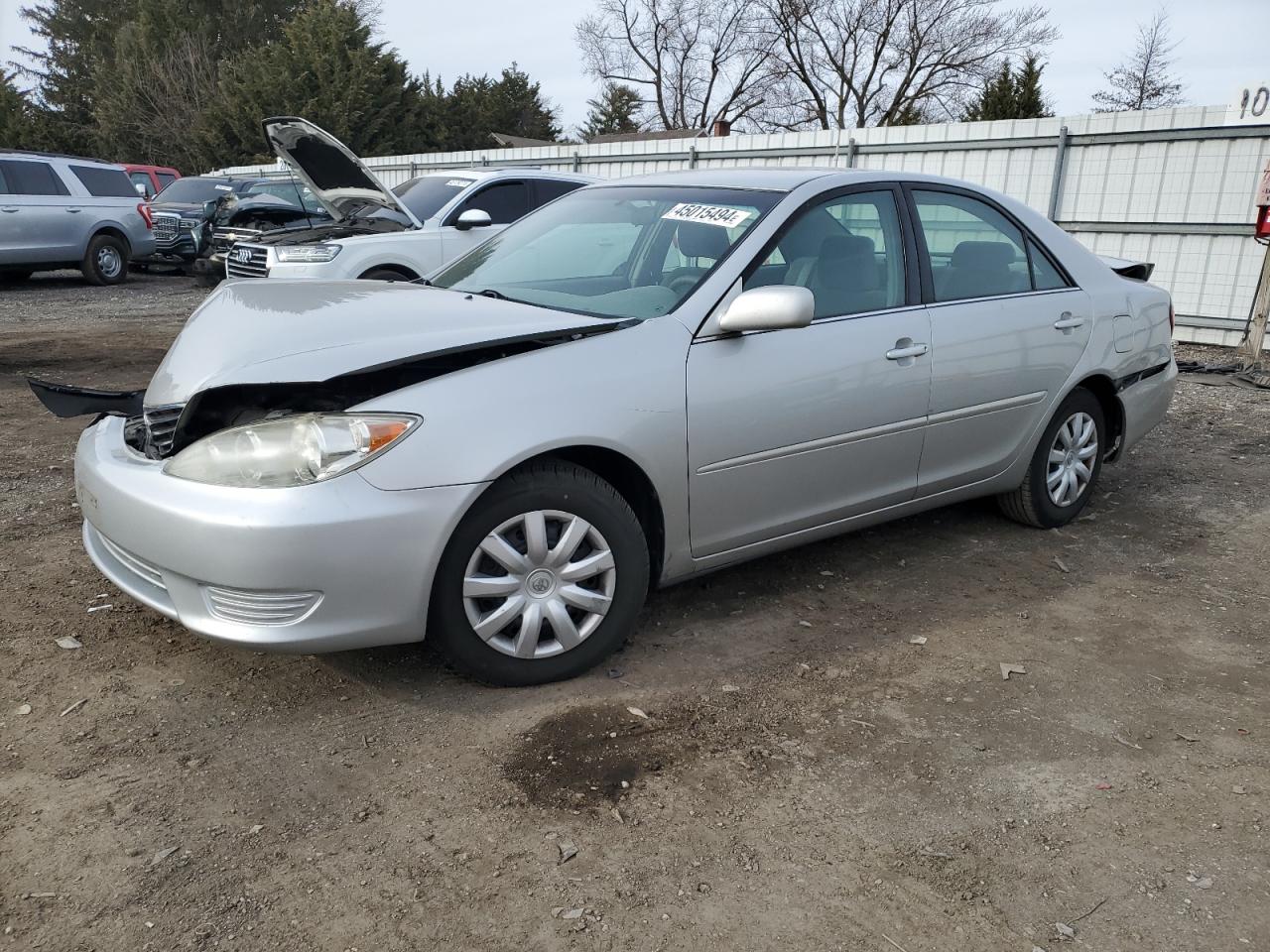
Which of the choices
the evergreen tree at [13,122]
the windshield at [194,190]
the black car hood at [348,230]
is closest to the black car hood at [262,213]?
the windshield at [194,190]

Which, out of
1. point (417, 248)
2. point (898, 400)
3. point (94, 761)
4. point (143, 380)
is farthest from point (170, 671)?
point (417, 248)

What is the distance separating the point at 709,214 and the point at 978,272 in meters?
1.28

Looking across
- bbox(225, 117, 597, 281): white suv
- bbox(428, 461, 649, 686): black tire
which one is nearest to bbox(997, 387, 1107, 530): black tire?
bbox(428, 461, 649, 686): black tire

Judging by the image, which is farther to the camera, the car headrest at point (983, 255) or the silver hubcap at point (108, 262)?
the silver hubcap at point (108, 262)

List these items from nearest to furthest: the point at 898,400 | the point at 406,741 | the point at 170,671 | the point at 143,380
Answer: the point at 406,741
the point at 170,671
the point at 898,400
the point at 143,380

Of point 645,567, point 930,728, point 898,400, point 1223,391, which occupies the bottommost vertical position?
point 1223,391

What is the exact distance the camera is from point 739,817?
8.35ft

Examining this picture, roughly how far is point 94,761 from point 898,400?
2.88 m

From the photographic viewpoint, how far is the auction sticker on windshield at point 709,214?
12.2 feet

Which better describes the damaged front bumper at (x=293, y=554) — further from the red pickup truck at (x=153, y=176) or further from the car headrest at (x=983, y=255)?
the red pickup truck at (x=153, y=176)

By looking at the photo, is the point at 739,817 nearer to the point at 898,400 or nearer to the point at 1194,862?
the point at 1194,862

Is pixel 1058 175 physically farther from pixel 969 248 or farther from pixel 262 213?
pixel 262 213

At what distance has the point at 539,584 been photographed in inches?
120

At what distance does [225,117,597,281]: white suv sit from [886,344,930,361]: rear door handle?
4.36 m
